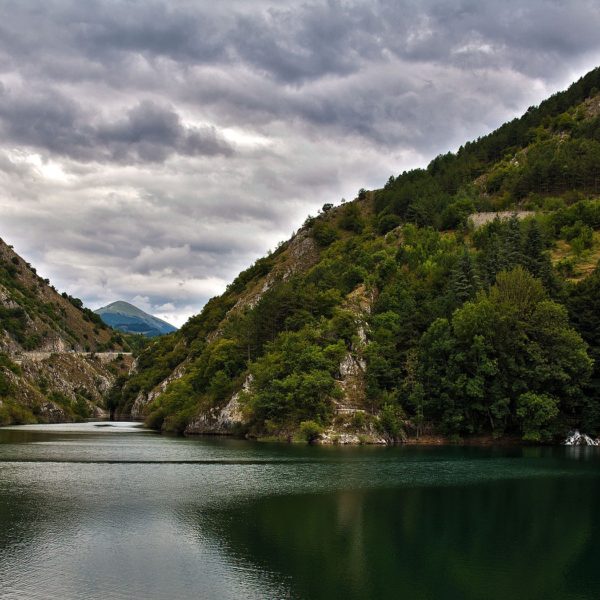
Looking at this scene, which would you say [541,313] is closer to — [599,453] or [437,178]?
[599,453]

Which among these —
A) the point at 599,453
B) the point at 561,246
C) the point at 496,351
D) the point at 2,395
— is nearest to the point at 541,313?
the point at 496,351

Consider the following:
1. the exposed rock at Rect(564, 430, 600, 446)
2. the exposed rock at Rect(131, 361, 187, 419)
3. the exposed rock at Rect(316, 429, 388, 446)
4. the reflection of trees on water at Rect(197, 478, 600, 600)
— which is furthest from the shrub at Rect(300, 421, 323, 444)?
the exposed rock at Rect(131, 361, 187, 419)

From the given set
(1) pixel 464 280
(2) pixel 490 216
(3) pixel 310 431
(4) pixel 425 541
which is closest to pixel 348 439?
(3) pixel 310 431

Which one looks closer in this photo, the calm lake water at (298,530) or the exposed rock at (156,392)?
the calm lake water at (298,530)

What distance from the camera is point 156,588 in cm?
2662

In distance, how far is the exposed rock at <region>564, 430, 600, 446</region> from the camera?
94062mm

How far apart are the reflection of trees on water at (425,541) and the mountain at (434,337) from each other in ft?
143

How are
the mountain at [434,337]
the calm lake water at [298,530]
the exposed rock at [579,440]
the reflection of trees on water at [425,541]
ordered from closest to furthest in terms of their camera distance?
the calm lake water at [298,530] → the reflection of trees on water at [425,541] → the mountain at [434,337] → the exposed rock at [579,440]

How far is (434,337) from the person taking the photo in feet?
330

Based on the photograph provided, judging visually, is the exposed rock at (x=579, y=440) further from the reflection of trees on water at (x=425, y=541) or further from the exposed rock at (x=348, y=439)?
the reflection of trees on water at (x=425, y=541)

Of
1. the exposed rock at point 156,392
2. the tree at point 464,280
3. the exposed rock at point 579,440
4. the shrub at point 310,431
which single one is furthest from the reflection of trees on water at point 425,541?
the exposed rock at point 156,392

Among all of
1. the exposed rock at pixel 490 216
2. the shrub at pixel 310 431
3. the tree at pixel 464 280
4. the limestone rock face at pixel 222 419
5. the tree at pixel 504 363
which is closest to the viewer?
the tree at pixel 504 363

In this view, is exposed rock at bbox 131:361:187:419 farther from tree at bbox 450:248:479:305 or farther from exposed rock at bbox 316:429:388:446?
tree at bbox 450:248:479:305

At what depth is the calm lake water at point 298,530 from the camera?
27469 mm
